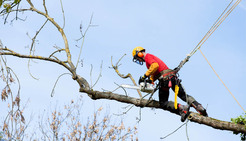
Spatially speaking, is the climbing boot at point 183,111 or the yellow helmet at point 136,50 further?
the yellow helmet at point 136,50

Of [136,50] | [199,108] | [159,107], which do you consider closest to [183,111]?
[199,108]

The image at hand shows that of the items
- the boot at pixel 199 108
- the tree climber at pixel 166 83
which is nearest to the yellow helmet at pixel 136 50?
the tree climber at pixel 166 83

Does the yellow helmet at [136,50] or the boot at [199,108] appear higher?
the yellow helmet at [136,50]

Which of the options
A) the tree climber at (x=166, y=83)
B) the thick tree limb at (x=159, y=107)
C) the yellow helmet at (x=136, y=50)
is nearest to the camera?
the thick tree limb at (x=159, y=107)

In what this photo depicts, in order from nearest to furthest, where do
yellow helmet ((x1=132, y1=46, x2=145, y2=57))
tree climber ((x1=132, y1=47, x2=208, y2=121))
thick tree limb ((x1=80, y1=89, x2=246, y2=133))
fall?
thick tree limb ((x1=80, y1=89, x2=246, y2=133)) < tree climber ((x1=132, y1=47, x2=208, y2=121)) < yellow helmet ((x1=132, y1=46, x2=145, y2=57))

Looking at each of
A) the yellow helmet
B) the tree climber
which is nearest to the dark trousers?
the tree climber

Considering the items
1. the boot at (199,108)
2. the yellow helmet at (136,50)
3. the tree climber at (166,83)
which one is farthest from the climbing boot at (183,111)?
the yellow helmet at (136,50)

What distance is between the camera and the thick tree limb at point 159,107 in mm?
6363

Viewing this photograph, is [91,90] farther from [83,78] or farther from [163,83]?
[163,83]

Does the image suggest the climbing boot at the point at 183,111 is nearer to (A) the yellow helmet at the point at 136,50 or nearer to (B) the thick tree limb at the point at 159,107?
(B) the thick tree limb at the point at 159,107

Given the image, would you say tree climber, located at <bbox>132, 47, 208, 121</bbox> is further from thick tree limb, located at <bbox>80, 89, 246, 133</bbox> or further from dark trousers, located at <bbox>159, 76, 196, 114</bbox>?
thick tree limb, located at <bbox>80, 89, 246, 133</bbox>

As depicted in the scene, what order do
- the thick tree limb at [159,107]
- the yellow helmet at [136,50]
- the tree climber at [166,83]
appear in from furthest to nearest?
the yellow helmet at [136,50], the tree climber at [166,83], the thick tree limb at [159,107]

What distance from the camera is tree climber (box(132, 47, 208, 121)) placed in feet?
21.5

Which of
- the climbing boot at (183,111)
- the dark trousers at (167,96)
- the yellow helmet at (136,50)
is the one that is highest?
the yellow helmet at (136,50)
